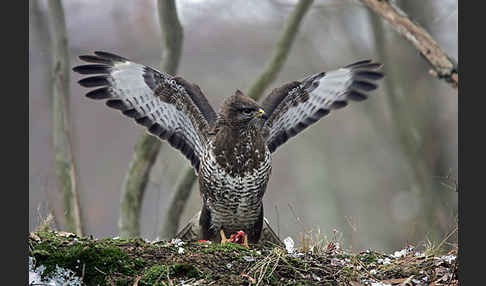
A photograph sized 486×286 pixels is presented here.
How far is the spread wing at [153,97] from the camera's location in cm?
543

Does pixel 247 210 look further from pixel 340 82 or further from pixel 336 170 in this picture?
pixel 336 170

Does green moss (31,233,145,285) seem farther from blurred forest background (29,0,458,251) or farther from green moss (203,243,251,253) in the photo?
blurred forest background (29,0,458,251)

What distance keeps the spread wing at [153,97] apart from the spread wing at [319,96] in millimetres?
750

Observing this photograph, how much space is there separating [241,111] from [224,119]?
19cm

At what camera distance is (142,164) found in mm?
6379

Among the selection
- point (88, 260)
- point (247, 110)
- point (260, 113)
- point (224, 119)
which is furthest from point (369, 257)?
point (88, 260)

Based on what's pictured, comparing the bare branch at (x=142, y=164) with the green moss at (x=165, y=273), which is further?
the bare branch at (x=142, y=164)

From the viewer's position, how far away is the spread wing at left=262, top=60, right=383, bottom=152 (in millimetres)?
6000

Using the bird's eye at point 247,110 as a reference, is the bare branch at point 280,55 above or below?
above

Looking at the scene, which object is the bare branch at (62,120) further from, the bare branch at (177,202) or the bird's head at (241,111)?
the bird's head at (241,111)

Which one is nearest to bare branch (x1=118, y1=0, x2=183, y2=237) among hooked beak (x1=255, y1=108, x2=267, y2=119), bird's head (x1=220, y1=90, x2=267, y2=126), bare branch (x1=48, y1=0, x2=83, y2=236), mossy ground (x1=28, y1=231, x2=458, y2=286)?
bare branch (x1=48, y1=0, x2=83, y2=236)

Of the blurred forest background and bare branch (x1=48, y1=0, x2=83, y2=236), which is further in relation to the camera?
the blurred forest background

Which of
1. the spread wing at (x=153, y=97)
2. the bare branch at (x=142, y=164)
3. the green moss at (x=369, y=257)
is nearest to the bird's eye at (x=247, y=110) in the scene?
the spread wing at (x=153, y=97)

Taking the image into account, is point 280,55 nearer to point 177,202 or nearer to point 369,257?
point 177,202
